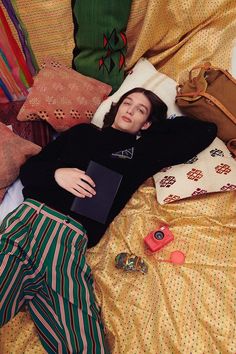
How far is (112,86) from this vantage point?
1.74 metres

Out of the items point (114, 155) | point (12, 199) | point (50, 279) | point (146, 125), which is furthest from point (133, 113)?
point (50, 279)

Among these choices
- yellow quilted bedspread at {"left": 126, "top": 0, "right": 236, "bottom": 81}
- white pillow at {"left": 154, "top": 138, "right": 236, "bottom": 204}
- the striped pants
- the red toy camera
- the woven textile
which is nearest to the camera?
the striped pants

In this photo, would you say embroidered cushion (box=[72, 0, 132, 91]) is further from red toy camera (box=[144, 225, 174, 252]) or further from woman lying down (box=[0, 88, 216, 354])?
red toy camera (box=[144, 225, 174, 252])

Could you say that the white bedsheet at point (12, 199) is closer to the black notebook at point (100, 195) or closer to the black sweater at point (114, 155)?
the black sweater at point (114, 155)

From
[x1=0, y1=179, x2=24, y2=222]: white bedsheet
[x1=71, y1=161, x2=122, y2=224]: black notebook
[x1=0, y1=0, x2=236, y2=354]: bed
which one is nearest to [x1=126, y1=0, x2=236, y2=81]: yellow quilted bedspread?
[x1=0, y1=0, x2=236, y2=354]: bed

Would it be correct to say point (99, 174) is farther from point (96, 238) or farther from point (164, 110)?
point (164, 110)

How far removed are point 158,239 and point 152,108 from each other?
57 cm

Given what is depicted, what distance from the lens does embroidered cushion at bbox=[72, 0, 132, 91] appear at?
154 cm

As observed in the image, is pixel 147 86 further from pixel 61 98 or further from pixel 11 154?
pixel 11 154

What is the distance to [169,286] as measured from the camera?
1.24m

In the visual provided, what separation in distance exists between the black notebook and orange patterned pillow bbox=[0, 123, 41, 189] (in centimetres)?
28

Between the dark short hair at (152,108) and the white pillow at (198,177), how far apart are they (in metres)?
0.24

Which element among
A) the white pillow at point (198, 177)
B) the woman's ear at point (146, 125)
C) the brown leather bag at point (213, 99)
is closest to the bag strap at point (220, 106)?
the brown leather bag at point (213, 99)

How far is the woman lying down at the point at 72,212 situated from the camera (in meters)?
1.10
